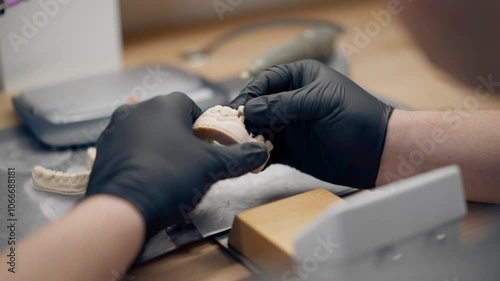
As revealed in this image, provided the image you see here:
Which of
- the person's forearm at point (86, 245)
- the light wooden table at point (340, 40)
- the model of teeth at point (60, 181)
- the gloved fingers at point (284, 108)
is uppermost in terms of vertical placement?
the gloved fingers at point (284, 108)

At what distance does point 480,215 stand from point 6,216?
56 centimetres

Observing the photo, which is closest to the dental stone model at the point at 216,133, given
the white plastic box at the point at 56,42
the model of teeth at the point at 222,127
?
the model of teeth at the point at 222,127

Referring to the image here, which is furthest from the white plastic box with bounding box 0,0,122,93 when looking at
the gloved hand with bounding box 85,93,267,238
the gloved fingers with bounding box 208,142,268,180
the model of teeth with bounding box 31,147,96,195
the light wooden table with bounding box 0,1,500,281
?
the gloved fingers with bounding box 208,142,268,180

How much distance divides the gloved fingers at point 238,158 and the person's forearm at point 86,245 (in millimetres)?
105

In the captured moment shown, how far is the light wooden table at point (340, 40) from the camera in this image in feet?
2.22

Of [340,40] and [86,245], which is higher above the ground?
[340,40]

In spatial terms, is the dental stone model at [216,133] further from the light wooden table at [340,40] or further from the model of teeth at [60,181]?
the light wooden table at [340,40]

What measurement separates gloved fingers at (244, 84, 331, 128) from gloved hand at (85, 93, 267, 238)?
0.05 meters

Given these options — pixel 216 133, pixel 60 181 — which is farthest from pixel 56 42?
pixel 216 133

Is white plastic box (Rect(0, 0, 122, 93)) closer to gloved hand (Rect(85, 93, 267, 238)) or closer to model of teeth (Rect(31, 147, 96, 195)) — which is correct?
model of teeth (Rect(31, 147, 96, 195))

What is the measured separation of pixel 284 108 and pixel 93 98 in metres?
0.41

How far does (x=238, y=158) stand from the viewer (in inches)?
26.4

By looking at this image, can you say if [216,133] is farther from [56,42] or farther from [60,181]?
[56,42]

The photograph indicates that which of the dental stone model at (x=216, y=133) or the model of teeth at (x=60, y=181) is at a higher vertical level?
the dental stone model at (x=216, y=133)
